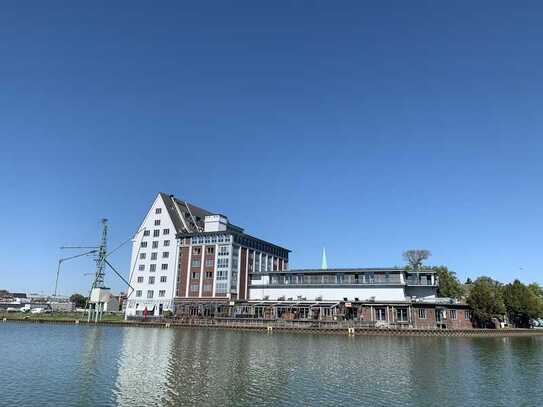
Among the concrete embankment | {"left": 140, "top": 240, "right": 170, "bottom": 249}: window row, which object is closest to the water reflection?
the concrete embankment

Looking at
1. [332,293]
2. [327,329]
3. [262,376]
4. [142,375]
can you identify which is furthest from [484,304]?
[142,375]

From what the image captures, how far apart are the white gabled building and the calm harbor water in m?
61.3

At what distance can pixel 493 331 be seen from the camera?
8756 centimetres

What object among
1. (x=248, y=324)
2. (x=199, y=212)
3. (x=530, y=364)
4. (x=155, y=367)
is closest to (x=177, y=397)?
(x=155, y=367)

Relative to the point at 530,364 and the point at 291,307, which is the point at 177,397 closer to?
the point at 530,364

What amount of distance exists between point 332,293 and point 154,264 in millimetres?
46782

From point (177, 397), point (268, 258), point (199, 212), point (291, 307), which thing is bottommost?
point (177, 397)

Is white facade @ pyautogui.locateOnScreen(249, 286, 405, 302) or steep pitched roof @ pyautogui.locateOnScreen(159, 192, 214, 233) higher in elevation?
steep pitched roof @ pyautogui.locateOnScreen(159, 192, 214, 233)

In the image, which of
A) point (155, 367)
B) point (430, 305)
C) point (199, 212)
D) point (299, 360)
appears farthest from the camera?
point (199, 212)

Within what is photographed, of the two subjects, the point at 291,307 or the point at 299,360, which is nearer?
the point at 299,360

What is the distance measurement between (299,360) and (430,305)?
52188mm

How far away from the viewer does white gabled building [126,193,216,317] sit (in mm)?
112875

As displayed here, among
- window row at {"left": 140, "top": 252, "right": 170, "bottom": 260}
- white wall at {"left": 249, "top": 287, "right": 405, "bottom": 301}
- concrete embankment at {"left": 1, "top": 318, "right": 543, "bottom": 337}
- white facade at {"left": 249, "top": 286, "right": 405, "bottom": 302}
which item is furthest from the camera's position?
window row at {"left": 140, "top": 252, "right": 170, "bottom": 260}

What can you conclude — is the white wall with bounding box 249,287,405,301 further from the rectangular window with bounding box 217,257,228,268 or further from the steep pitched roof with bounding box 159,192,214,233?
the steep pitched roof with bounding box 159,192,214,233
